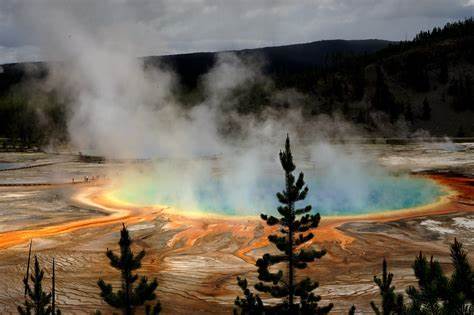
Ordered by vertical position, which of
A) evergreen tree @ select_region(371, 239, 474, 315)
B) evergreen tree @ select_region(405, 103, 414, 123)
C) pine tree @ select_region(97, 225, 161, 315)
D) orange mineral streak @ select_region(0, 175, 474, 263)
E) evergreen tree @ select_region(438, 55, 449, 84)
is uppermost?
evergreen tree @ select_region(438, 55, 449, 84)

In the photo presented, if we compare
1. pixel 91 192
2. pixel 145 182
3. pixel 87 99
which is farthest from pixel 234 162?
pixel 87 99

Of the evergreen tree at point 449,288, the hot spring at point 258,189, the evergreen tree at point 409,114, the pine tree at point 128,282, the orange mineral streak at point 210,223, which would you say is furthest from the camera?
the evergreen tree at point 409,114

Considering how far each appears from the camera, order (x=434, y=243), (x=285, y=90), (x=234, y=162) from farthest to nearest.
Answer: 1. (x=285, y=90)
2. (x=234, y=162)
3. (x=434, y=243)

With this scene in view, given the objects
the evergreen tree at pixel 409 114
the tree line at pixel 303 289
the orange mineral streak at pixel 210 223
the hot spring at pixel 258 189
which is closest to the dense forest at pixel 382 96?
the evergreen tree at pixel 409 114

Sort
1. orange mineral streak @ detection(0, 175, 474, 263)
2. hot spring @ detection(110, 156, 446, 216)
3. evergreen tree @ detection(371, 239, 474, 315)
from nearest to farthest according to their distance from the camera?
evergreen tree @ detection(371, 239, 474, 315) → orange mineral streak @ detection(0, 175, 474, 263) → hot spring @ detection(110, 156, 446, 216)

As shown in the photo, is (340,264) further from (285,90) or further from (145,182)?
(285,90)

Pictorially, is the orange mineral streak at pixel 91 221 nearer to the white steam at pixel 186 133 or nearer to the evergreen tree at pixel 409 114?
the white steam at pixel 186 133

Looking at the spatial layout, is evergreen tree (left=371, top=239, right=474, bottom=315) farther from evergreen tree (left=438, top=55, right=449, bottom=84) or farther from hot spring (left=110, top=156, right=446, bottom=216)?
evergreen tree (left=438, top=55, right=449, bottom=84)

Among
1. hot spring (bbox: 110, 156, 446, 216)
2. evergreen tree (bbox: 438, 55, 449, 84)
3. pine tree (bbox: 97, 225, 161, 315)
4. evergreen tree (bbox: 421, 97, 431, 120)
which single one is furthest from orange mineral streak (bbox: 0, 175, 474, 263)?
evergreen tree (bbox: 438, 55, 449, 84)
